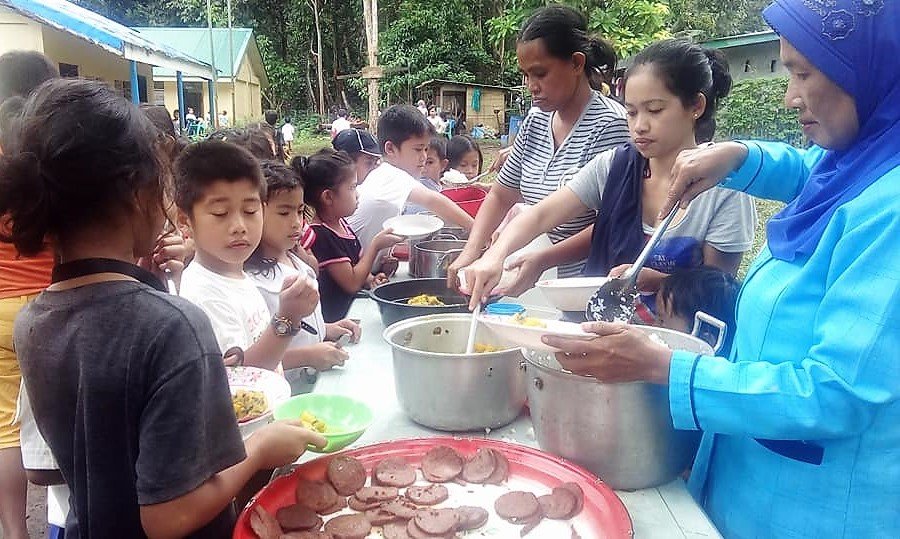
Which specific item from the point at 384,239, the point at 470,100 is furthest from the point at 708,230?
the point at 470,100

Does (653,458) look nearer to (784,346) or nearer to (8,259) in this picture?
(784,346)

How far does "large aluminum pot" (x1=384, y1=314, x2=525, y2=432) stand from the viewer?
4.93 ft

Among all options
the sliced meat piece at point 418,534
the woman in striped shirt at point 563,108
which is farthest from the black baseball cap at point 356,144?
the sliced meat piece at point 418,534

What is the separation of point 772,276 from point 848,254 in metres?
0.19

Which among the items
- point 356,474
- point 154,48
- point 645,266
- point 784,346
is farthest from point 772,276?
point 154,48

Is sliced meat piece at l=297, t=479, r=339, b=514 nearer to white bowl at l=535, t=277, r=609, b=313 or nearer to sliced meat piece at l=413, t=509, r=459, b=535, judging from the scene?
sliced meat piece at l=413, t=509, r=459, b=535

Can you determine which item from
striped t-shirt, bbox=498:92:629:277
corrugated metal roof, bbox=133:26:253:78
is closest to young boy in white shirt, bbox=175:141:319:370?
striped t-shirt, bbox=498:92:629:277

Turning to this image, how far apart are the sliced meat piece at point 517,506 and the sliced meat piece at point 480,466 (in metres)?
0.08

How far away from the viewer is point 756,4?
26.0 m

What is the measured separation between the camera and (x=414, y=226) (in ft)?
9.98

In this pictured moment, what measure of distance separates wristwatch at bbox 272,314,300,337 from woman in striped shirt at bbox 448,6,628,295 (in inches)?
31.9

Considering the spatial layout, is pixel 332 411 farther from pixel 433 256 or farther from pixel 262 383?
pixel 433 256

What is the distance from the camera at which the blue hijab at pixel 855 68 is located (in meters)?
1.05

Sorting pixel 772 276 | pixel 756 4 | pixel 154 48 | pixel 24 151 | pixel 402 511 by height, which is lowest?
pixel 402 511
